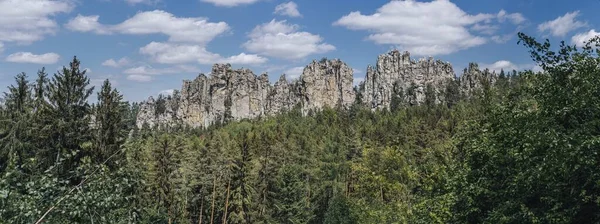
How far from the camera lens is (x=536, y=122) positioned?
9469 millimetres

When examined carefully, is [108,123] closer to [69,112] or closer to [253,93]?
[69,112]

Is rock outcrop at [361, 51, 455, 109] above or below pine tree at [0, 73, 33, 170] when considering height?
above

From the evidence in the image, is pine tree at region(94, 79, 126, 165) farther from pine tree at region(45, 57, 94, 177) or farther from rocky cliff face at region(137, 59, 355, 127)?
rocky cliff face at region(137, 59, 355, 127)

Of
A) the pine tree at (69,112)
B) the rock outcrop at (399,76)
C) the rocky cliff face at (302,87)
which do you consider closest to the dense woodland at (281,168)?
the pine tree at (69,112)

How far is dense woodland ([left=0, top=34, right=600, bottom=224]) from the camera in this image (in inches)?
194

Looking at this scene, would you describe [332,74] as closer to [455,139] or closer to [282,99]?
[282,99]

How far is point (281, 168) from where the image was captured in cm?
4144

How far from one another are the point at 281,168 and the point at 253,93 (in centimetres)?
12244

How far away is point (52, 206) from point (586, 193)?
947 cm

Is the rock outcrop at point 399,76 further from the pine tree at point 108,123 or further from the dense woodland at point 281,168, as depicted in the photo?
the pine tree at point 108,123

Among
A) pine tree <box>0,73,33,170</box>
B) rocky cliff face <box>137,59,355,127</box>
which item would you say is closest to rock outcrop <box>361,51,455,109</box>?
rocky cliff face <box>137,59,355,127</box>

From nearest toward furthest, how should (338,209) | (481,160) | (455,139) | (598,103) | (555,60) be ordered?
(598,103) < (555,60) < (481,160) < (455,139) < (338,209)

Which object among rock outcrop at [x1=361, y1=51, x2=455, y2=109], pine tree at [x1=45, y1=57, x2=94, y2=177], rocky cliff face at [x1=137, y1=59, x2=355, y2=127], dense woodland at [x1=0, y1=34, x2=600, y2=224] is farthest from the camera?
rocky cliff face at [x1=137, y1=59, x2=355, y2=127]

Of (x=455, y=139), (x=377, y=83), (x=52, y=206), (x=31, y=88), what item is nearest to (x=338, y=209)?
(x=455, y=139)
